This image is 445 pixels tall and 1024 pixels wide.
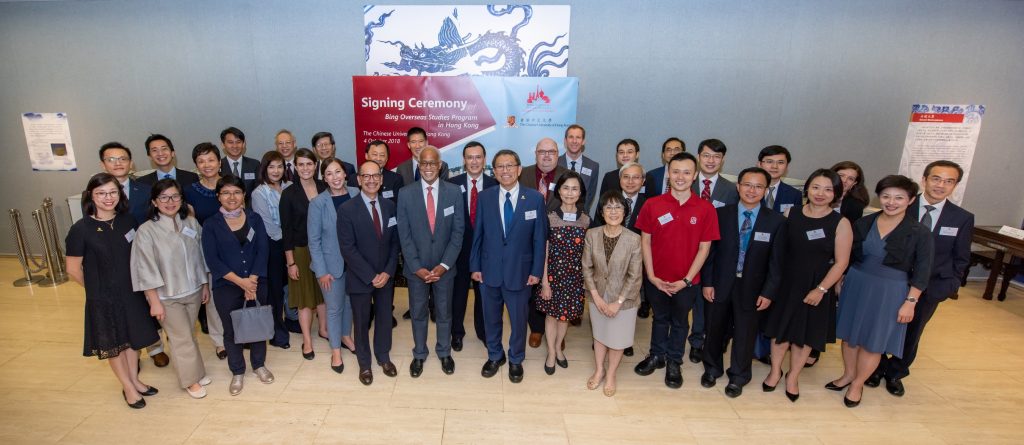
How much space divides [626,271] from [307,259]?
243 cm

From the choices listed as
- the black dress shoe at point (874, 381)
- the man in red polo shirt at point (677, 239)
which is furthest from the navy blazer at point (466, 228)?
the black dress shoe at point (874, 381)

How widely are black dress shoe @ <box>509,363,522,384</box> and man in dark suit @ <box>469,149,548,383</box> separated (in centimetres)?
34

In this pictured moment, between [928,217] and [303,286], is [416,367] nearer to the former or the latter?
[303,286]

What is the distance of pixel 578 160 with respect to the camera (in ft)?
14.1

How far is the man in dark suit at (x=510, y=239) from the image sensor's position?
9.98 ft

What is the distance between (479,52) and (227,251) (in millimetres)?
3509

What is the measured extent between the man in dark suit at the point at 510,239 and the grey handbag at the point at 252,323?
1471 mm

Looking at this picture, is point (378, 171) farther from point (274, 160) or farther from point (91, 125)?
point (91, 125)

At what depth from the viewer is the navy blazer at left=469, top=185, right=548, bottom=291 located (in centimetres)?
305

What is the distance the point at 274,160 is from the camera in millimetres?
3445

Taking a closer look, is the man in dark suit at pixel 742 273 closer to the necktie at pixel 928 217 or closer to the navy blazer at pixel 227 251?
the necktie at pixel 928 217

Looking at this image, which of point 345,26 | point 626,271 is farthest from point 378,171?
point 345,26

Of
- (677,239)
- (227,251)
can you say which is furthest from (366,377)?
(677,239)

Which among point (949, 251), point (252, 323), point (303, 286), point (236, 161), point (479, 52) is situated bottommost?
point (252, 323)
